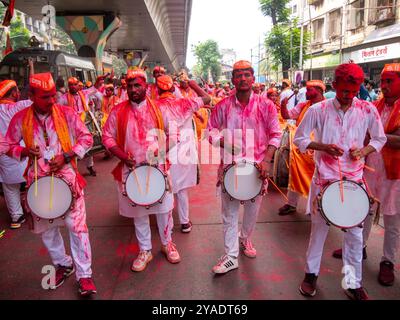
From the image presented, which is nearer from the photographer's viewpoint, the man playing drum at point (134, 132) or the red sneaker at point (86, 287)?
the red sneaker at point (86, 287)

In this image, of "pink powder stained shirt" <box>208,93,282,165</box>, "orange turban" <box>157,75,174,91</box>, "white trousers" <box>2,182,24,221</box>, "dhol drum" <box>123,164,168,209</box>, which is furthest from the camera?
"white trousers" <box>2,182,24,221</box>

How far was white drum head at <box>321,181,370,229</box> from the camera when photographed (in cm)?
259

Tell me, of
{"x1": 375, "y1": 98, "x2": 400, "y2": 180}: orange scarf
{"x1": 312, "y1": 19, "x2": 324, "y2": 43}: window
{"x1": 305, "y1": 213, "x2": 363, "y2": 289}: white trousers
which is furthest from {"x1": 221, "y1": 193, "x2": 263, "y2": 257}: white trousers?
{"x1": 312, "y1": 19, "x2": 324, "y2": 43}: window

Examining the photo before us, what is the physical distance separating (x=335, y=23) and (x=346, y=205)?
28105 millimetres

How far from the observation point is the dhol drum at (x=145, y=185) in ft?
9.97

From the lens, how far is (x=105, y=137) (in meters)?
3.20

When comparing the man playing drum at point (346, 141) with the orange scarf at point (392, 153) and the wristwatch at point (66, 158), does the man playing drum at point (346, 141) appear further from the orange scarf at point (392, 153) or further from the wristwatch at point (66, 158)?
the wristwatch at point (66, 158)

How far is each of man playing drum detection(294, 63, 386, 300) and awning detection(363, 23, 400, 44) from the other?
18.0 meters

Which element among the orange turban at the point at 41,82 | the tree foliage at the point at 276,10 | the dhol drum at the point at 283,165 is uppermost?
the tree foliage at the point at 276,10

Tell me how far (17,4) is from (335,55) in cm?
2094

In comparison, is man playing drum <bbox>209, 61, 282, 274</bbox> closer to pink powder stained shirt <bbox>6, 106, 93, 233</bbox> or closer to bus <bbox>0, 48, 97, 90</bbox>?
pink powder stained shirt <bbox>6, 106, 93, 233</bbox>

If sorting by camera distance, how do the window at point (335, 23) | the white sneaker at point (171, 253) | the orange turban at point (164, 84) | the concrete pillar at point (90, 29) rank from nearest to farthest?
the white sneaker at point (171, 253)
the orange turban at point (164, 84)
the concrete pillar at point (90, 29)
the window at point (335, 23)

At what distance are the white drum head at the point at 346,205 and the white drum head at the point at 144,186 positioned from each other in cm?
142

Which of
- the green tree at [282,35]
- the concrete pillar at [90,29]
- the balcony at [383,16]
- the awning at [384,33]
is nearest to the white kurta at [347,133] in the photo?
the concrete pillar at [90,29]
